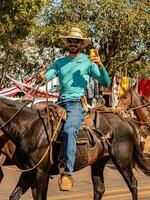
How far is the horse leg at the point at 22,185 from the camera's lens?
7184 millimetres

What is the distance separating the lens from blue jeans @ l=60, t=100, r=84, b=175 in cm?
729

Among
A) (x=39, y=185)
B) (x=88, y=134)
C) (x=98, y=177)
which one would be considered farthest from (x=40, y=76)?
(x=98, y=177)

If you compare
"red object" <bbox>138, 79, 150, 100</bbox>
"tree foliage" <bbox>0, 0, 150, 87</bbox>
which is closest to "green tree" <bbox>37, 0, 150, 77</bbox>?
"tree foliage" <bbox>0, 0, 150, 87</bbox>

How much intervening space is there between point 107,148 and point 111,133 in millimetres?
247

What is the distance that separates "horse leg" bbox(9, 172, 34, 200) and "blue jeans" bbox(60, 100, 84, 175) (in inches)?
21.6

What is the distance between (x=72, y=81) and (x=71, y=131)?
0.74 meters

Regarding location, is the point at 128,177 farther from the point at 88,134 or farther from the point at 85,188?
the point at 85,188

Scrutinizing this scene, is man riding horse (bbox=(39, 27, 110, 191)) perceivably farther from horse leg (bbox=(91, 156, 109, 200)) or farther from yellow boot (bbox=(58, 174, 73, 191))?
horse leg (bbox=(91, 156, 109, 200))

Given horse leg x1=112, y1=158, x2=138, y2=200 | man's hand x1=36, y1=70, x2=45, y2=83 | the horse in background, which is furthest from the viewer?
the horse in background

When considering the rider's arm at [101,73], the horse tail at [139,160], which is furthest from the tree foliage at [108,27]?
the rider's arm at [101,73]

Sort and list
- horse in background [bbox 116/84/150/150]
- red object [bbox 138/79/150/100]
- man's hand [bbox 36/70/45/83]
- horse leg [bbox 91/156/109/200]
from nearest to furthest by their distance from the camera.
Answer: man's hand [bbox 36/70/45/83], horse leg [bbox 91/156/109/200], horse in background [bbox 116/84/150/150], red object [bbox 138/79/150/100]

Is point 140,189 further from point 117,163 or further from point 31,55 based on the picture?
point 31,55

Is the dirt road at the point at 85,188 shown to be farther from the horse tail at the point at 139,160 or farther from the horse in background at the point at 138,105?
the horse in background at the point at 138,105

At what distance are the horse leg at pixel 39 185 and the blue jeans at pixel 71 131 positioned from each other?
0.40 m
